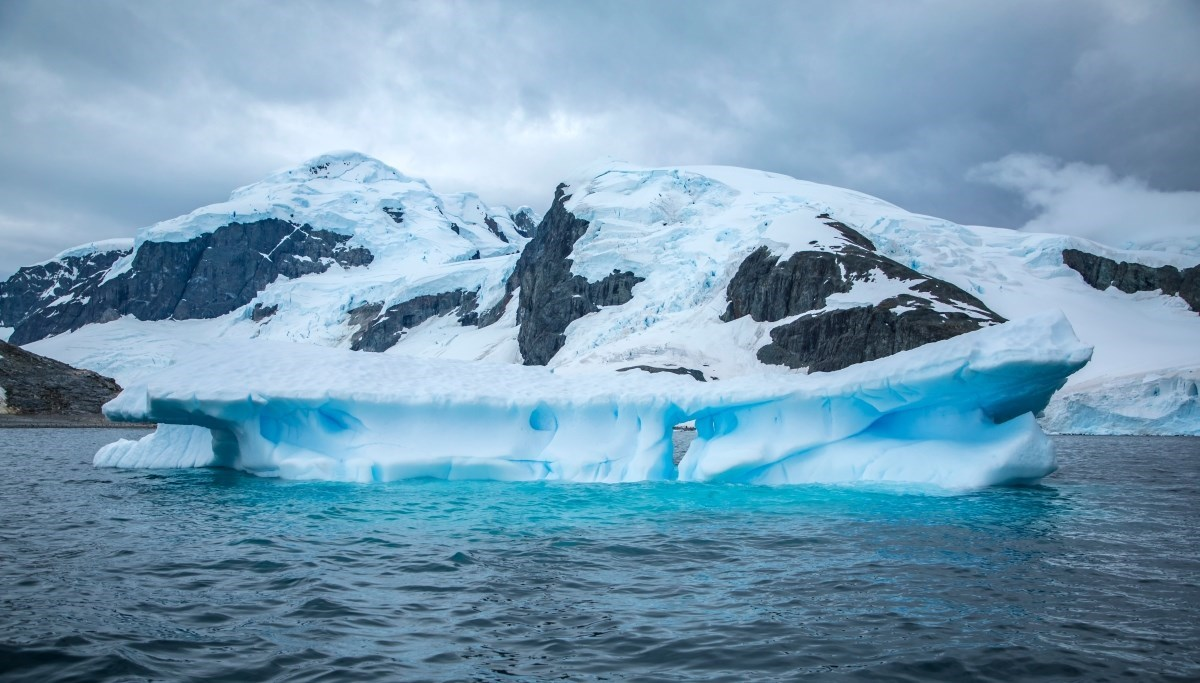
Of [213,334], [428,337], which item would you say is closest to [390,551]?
[428,337]

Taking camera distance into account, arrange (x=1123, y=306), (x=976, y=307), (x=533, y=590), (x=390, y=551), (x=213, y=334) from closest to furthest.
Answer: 1. (x=533, y=590)
2. (x=390, y=551)
3. (x=976, y=307)
4. (x=1123, y=306)
5. (x=213, y=334)

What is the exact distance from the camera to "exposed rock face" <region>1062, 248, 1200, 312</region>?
212 ft

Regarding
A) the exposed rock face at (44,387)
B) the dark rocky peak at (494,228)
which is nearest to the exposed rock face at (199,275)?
the dark rocky peak at (494,228)

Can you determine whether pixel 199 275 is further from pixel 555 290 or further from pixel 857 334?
pixel 857 334

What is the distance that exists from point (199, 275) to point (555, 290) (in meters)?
94.4

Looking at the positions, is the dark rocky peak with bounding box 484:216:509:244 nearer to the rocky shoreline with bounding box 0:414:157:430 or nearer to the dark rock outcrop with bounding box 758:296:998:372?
the dark rock outcrop with bounding box 758:296:998:372

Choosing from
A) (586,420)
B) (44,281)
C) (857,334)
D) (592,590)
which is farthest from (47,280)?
(592,590)

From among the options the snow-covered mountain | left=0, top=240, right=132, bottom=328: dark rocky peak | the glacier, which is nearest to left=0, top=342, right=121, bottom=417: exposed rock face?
the snow-covered mountain

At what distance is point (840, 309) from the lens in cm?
5856

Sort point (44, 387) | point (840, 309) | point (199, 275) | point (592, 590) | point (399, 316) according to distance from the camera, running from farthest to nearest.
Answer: point (199, 275), point (399, 316), point (840, 309), point (44, 387), point (592, 590)

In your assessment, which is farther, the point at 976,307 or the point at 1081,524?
the point at 976,307

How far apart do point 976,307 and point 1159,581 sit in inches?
2041

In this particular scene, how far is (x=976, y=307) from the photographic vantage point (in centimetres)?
5366

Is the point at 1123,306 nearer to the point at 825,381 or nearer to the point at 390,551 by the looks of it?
the point at 825,381
